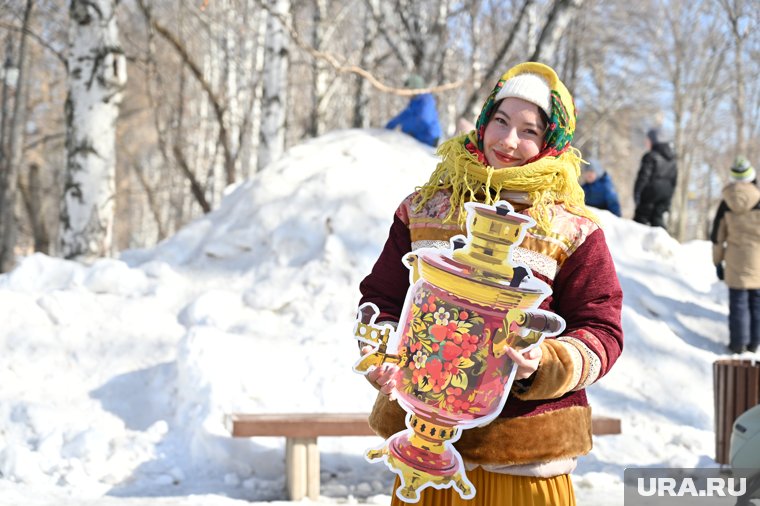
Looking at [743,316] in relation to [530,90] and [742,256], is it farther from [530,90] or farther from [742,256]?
[530,90]

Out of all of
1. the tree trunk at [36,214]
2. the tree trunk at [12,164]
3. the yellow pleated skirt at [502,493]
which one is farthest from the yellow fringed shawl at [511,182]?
the tree trunk at [36,214]

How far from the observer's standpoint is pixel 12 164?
12797 millimetres

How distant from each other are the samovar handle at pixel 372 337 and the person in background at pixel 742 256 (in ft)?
24.0

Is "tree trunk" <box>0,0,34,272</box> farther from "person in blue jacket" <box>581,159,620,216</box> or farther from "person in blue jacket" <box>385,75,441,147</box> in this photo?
"person in blue jacket" <box>581,159,620,216</box>

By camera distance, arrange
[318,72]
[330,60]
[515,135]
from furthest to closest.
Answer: [318,72] → [330,60] → [515,135]

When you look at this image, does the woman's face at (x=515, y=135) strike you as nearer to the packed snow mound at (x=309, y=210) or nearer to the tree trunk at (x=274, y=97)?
the packed snow mound at (x=309, y=210)

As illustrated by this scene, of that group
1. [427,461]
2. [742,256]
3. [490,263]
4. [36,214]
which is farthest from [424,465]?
[36,214]

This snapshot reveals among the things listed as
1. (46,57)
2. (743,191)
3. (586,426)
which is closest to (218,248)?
(743,191)

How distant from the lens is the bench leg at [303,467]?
5195mm

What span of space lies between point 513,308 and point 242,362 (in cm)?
460

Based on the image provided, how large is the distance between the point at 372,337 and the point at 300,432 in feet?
10.6

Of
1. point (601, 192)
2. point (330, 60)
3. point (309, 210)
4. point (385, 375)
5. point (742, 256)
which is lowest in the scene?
point (742, 256)

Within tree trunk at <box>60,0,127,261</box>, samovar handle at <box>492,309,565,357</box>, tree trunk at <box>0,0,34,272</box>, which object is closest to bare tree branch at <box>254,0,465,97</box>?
tree trunk at <box>60,0,127,261</box>

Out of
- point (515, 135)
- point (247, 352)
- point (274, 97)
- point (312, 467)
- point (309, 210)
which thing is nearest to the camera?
point (515, 135)
